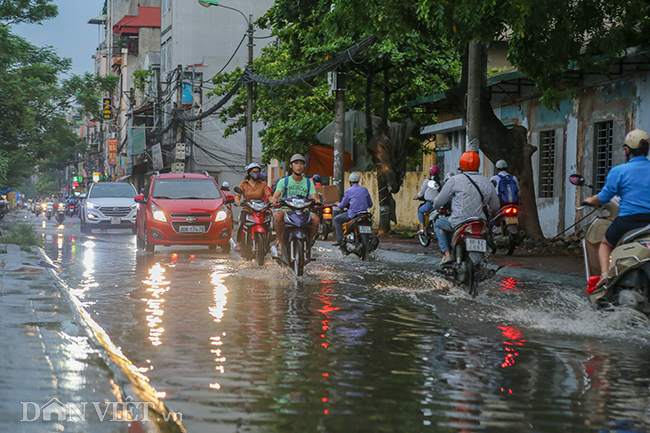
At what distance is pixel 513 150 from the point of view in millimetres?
18531

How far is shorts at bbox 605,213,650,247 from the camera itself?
26.1ft

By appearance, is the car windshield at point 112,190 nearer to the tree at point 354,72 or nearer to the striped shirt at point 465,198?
the tree at point 354,72

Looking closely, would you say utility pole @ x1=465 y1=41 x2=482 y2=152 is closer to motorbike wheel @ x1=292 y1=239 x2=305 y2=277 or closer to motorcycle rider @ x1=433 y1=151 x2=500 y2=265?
motorbike wheel @ x1=292 y1=239 x2=305 y2=277

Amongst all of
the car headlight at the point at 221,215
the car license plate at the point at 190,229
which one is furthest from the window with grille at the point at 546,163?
the car license plate at the point at 190,229

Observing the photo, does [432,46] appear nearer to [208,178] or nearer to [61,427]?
[208,178]

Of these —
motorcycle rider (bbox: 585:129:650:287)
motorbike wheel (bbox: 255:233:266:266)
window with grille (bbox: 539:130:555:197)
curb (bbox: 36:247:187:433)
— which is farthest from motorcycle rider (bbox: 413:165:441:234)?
curb (bbox: 36:247:187:433)

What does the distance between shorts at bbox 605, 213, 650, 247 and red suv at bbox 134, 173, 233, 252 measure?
11443 mm

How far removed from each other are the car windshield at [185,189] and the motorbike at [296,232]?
6902 millimetres

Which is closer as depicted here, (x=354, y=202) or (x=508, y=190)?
(x=354, y=202)

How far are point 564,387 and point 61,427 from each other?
3.09 metres

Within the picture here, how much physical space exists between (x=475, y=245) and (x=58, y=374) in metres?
5.95

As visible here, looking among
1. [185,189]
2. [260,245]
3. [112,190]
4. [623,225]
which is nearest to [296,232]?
[260,245]

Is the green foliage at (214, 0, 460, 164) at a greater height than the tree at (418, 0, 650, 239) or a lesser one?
greater

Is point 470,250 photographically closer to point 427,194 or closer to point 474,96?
point 427,194
